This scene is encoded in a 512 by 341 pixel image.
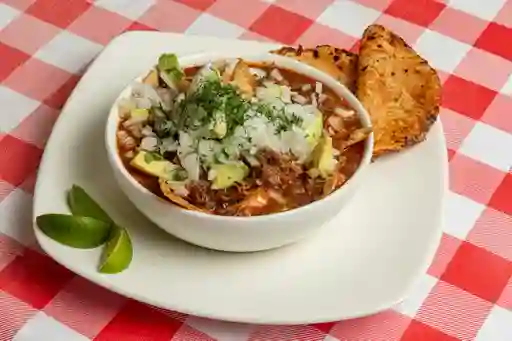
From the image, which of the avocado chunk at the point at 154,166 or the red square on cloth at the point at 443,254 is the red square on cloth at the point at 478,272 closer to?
the red square on cloth at the point at 443,254

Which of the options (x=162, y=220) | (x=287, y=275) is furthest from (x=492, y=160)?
(x=162, y=220)

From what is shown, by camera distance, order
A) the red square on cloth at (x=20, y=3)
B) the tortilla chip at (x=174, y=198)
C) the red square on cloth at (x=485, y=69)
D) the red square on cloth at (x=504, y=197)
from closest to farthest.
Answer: the tortilla chip at (x=174, y=198) < the red square on cloth at (x=504, y=197) < the red square on cloth at (x=485, y=69) < the red square on cloth at (x=20, y=3)

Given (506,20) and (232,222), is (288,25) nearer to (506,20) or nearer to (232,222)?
(506,20)

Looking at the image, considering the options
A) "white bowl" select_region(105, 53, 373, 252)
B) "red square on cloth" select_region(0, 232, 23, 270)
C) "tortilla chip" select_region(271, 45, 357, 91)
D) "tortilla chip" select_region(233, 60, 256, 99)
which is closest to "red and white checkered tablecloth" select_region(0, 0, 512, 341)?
"red square on cloth" select_region(0, 232, 23, 270)

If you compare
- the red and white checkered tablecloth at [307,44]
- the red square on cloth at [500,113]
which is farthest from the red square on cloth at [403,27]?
the red square on cloth at [500,113]

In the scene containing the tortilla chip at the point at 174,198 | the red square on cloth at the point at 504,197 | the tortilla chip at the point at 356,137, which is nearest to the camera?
the tortilla chip at the point at 174,198

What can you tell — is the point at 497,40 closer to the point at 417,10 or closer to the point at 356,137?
the point at 417,10

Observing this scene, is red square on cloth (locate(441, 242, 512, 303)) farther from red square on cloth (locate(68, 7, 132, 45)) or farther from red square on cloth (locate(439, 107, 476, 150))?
red square on cloth (locate(68, 7, 132, 45))

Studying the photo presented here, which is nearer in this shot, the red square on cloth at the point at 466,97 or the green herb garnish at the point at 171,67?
the green herb garnish at the point at 171,67
